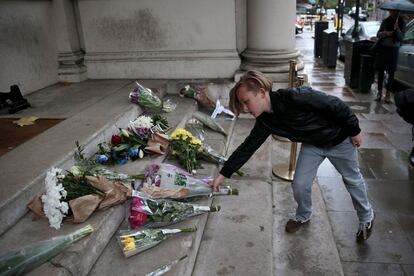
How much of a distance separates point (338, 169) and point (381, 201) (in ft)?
3.62

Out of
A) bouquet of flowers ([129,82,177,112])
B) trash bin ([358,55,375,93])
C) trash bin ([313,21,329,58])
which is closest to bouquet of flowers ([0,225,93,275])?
bouquet of flowers ([129,82,177,112])

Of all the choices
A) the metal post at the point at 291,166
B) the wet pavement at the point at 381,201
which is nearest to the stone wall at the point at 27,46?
the metal post at the point at 291,166

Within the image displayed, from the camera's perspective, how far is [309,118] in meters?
2.80

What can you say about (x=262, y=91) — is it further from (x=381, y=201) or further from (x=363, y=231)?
(x=381, y=201)

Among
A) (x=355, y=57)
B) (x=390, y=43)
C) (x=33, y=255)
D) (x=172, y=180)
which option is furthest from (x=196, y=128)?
(x=355, y=57)

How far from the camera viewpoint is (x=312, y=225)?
3439mm

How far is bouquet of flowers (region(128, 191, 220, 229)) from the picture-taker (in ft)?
9.48

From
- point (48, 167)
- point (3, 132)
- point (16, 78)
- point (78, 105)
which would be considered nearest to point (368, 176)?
point (48, 167)

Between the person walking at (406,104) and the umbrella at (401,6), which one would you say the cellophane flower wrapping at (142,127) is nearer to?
the person walking at (406,104)

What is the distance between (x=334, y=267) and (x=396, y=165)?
7.89 ft

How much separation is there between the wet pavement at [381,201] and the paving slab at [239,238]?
2.13ft

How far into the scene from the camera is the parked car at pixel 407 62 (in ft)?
25.9

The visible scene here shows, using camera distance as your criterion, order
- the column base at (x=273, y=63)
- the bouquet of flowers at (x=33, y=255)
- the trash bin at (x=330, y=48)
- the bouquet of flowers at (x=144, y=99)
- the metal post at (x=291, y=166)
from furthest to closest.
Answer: the trash bin at (x=330, y=48), the column base at (x=273, y=63), the bouquet of flowers at (x=144, y=99), the metal post at (x=291, y=166), the bouquet of flowers at (x=33, y=255)

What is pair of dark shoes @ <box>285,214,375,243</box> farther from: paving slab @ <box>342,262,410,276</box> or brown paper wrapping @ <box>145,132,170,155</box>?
brown paper wrapping @ <box>145,132,170,155</box>
